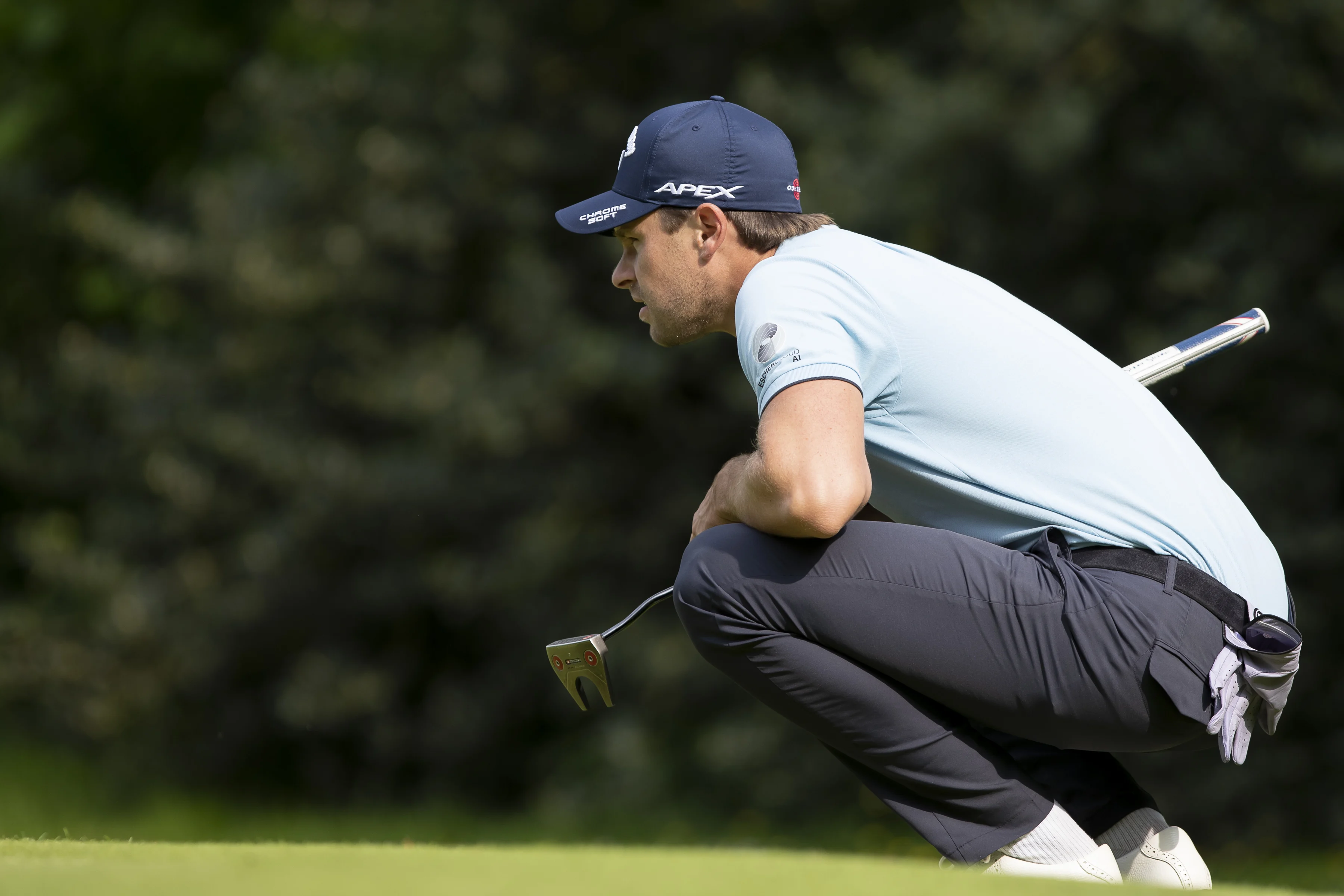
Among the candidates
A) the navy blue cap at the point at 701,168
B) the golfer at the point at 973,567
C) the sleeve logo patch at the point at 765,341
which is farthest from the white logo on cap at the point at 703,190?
the sleeve logo patch at the point at 765,341

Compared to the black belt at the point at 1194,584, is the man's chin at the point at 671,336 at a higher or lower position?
higher

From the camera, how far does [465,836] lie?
759 centimetres

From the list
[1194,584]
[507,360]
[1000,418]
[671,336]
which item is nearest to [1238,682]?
[1194,584]

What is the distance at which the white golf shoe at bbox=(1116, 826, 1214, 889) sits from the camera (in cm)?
222

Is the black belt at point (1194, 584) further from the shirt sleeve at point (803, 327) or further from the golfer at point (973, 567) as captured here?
the shirt sleeve at point (803, 327)

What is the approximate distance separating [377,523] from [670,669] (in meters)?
1.95

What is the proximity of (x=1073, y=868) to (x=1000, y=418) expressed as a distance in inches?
27.1

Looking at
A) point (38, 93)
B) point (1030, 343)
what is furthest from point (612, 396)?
point (1030, 343)

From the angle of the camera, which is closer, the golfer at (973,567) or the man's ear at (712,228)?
the golfer at (973,567)

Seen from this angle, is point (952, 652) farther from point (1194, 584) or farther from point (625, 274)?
point (625, 274)

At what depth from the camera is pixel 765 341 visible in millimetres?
2068

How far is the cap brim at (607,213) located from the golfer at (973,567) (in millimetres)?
367

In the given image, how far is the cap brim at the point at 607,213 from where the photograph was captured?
250 cm

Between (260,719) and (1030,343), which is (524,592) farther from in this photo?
(1030,343)
